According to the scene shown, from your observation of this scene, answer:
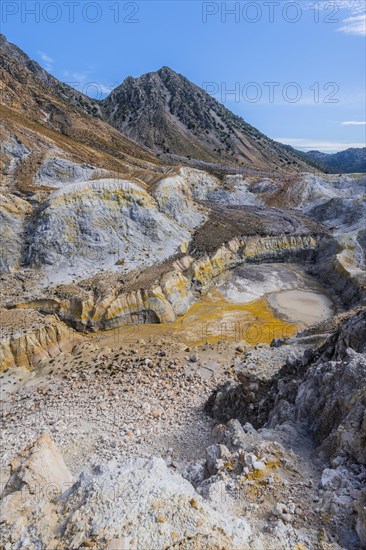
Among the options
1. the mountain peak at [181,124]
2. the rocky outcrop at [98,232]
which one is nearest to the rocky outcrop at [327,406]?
the rocky outcrop at [98,232]


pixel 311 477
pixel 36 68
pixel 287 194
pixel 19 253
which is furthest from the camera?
pixel 36 68

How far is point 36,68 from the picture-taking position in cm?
10275

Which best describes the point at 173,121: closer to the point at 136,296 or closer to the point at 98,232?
the point at 98,232

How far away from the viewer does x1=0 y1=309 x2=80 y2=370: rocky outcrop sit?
1510 cm

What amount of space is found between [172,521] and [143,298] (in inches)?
642

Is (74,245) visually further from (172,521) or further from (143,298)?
(172,521)

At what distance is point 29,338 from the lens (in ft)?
51.0

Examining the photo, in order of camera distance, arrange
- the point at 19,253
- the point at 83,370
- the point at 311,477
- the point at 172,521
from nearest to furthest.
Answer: the point at 172,521, the point at 311,477, the point at 83,370, the point at 19,253

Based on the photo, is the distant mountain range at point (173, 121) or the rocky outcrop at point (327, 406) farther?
the distant mountain range at point (173, 121)

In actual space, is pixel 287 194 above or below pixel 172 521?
above

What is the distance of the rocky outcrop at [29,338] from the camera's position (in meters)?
15.1

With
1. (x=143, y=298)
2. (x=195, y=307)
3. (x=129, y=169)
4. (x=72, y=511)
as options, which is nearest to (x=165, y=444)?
(x=72, y=511)

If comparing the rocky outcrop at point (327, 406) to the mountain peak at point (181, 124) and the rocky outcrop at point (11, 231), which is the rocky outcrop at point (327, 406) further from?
the mountain peak at point (181, 124)

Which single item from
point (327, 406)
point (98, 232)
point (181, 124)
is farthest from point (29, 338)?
point (181, 124)
